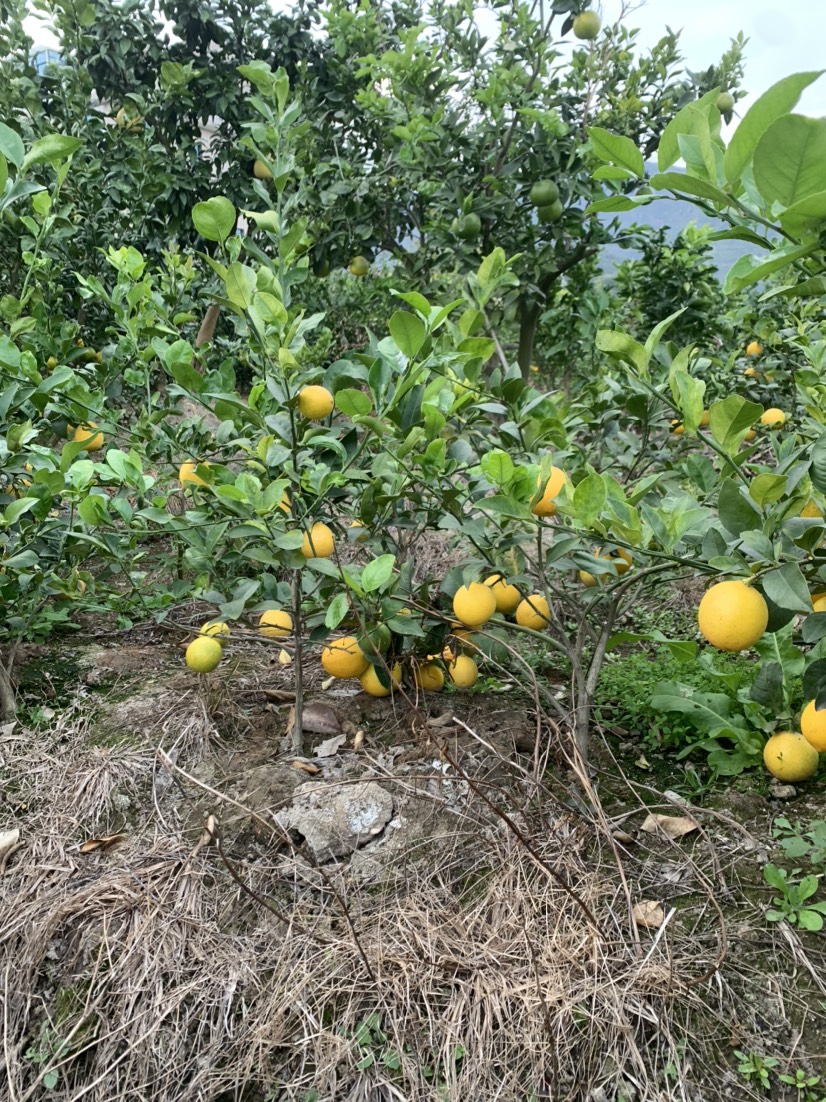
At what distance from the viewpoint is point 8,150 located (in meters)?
1.73

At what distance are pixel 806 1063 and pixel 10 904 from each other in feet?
4.87

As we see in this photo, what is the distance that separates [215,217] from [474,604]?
3.01ft

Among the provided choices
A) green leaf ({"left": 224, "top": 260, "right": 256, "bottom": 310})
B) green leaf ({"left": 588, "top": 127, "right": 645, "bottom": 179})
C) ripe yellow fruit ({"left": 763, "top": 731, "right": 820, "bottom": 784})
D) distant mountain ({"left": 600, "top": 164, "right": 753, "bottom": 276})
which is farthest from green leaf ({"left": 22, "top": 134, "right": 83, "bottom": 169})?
ripe yellow fruit ({"left": 763, "top": 731, "right": 820, "bottom": 784})

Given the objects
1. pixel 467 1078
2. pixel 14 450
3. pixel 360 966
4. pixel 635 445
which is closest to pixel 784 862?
pixel 467 1078

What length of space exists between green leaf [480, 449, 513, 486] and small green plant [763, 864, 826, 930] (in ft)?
2.89

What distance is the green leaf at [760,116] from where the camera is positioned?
2.52 feet

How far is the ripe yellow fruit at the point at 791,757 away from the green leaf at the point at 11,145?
6.86ft

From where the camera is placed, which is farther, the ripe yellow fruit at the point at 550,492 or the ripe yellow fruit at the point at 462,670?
the ripe yellow fruit at the point at 462,670

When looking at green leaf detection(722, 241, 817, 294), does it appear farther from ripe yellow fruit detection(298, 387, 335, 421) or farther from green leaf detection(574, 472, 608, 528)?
ripe yellow fruit detection(298, 387, 335, 421)

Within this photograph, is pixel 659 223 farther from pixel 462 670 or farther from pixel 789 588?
pixel 789 588

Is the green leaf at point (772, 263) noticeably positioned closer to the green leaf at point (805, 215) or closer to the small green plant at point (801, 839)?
the green leaf at point (805, 215)

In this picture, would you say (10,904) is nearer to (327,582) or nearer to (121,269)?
(327,582)

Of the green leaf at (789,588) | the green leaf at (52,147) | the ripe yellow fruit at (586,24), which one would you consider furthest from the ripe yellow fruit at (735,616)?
the ripe yellow fruit at (586,24)

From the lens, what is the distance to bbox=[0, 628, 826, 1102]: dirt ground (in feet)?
4.25
